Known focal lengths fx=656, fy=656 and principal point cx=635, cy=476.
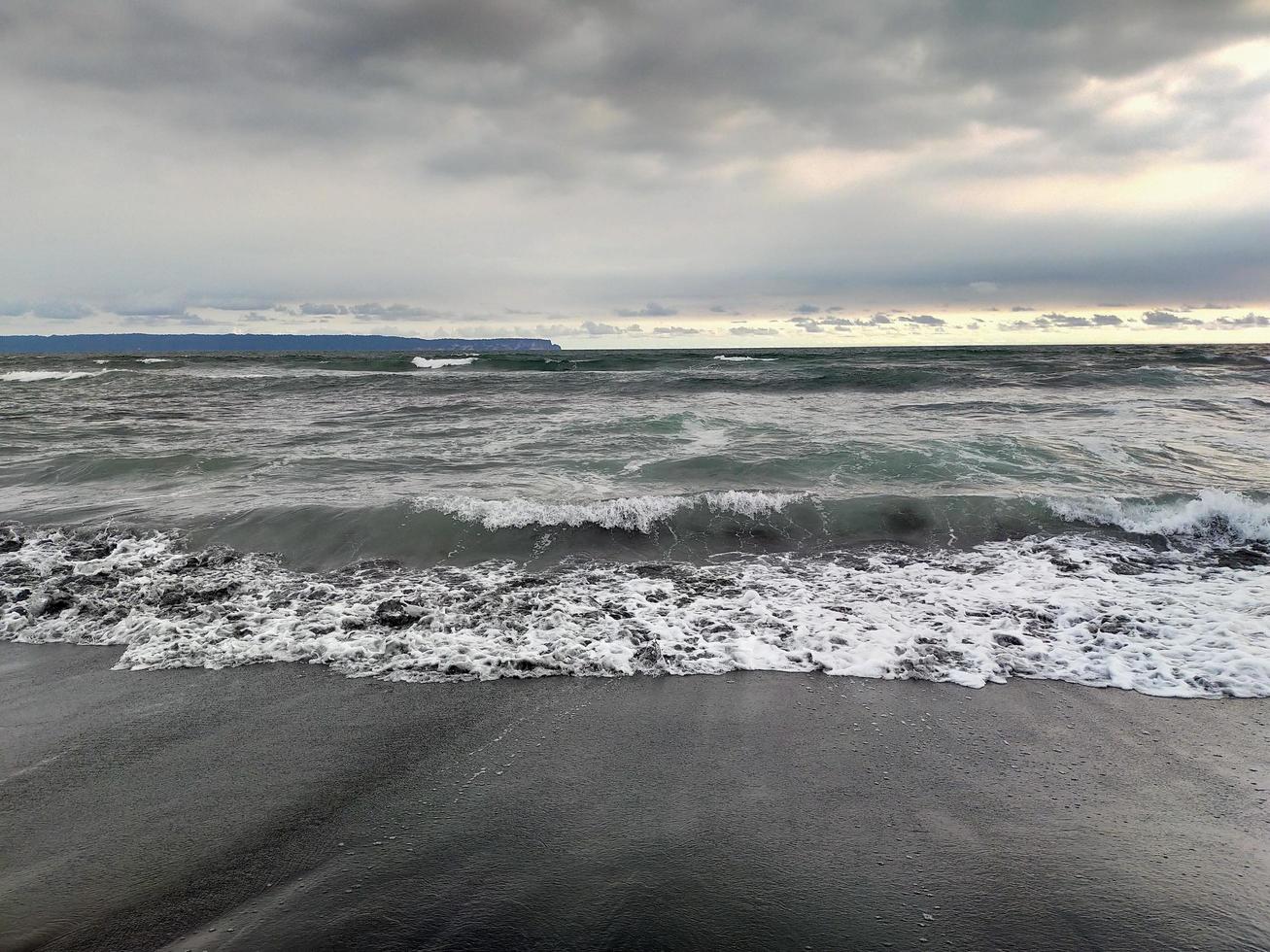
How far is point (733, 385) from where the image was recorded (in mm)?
29828

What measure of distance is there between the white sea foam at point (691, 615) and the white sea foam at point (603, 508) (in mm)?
1335

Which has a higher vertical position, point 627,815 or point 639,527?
point 639,527

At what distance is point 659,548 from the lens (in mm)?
8281

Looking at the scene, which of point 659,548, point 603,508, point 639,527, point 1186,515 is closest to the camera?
point 659,548

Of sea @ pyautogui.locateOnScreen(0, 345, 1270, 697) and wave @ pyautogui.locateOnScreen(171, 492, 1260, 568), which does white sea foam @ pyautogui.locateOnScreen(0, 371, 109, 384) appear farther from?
wave @ pyautogui.locateOnScreen(171, 492, 1260, 568)

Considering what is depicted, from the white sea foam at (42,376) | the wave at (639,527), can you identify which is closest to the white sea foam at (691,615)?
the wave at (639,527)

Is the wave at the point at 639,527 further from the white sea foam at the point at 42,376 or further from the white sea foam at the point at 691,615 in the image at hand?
the white sea foam at the point at 42,376

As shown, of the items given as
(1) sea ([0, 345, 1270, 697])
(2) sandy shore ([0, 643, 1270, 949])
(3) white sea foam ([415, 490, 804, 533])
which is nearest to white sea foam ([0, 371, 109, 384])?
(1) sea ([0, 345, 1270, 697])

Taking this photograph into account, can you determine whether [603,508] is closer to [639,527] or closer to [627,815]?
[639,527]

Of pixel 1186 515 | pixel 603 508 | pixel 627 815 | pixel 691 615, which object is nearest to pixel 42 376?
pixel 603 508

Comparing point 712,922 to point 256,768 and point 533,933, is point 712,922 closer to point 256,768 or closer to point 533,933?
point 533,933

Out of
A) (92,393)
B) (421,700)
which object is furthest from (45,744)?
(92,393)

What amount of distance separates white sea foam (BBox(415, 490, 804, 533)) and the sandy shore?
3987mm

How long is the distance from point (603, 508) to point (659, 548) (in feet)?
4.11
